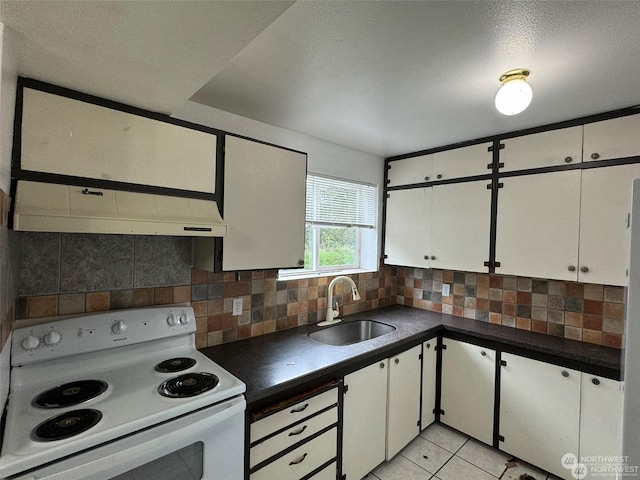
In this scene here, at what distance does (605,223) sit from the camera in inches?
73.3

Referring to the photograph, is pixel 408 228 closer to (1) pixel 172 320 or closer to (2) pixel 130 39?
(1) pixel 172 320

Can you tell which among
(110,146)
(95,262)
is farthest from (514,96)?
(95,262)

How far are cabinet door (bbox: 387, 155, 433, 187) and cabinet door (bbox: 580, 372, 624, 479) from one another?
5.93ft

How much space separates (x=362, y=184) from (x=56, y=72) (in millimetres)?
2271

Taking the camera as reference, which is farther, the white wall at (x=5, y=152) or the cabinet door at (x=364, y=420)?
the cabinet door at (x=364, y=420)

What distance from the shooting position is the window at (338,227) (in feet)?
8.32

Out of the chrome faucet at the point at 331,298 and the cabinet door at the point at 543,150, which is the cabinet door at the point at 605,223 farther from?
the chrome faucet at the point at 331,298

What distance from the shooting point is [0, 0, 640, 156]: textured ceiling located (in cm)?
87

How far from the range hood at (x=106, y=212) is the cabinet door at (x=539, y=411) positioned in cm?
219

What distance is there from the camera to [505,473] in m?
2.02

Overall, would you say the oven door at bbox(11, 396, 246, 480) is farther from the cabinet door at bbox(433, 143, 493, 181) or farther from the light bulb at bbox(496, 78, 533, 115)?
the cabinet door at bbox(433, 143, 493, 181)

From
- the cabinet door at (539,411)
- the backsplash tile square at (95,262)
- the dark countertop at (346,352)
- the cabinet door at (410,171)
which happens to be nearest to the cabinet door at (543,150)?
the cabinet door at (410,171)

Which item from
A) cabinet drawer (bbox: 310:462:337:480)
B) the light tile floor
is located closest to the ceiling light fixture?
cabinet drawer (bbox: 310:462:337:480)

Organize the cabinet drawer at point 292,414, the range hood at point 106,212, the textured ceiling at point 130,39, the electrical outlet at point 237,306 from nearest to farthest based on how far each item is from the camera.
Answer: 1. the textured ceiling at point 130,39
2. the range hood at point 106,212
3. the cabinet drawer at point 292,414
4. the electrical outlet at point 237,306
